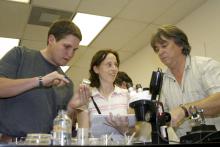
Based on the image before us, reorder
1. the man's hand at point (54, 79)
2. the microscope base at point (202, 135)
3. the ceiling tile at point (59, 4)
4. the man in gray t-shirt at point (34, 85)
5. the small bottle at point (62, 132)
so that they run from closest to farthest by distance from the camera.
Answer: the small bottle at point (62, 132) → the microscope base at point (202, 135) → the man's hand at point (54, 79) → the man in gray t-shirt at point (34, 85) → the ceiling tile at point (59, 4)

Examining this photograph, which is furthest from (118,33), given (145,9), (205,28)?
(205,28)

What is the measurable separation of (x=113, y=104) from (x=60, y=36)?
566 mm

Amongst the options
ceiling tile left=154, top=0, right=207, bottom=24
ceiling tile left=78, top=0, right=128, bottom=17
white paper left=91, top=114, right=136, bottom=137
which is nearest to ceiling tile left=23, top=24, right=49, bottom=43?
ceiling tile left=78, top=0, right=128, bottom=17

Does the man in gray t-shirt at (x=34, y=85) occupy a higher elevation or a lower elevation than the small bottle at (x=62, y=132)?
higher

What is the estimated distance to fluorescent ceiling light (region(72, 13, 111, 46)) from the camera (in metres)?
3.58

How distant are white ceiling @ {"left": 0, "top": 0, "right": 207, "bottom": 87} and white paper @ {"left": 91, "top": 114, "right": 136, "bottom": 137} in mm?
1929

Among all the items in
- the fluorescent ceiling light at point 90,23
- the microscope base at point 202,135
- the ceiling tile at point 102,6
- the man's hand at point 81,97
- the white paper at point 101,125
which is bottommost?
the microscope base at point 202,135

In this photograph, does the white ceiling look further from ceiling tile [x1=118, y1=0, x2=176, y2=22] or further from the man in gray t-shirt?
the man in gray t-shirt

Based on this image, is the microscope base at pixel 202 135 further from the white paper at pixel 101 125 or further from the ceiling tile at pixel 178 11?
the ceiling tile at pixel 178 11

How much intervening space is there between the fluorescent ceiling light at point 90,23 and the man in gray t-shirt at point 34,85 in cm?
180

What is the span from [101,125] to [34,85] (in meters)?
0.41

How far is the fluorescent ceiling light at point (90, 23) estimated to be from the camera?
141 inches

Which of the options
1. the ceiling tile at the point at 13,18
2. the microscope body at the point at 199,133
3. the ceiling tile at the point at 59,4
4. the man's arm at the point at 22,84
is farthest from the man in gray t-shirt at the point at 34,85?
the ceiling tile at the point at 13,18

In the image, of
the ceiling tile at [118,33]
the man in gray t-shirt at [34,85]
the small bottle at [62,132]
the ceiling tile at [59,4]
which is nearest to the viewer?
the small bottle at [62,132]
